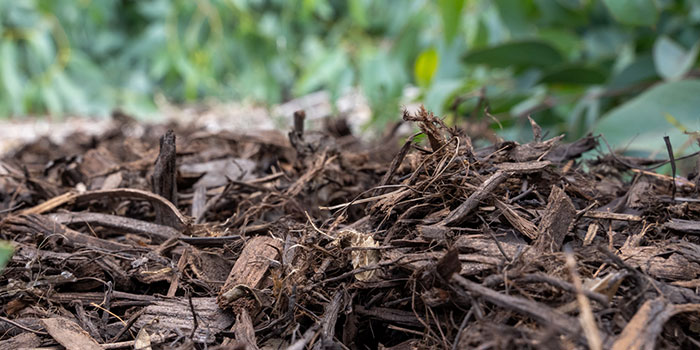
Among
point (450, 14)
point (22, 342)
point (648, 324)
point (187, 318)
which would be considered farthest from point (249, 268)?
point (450, 14)

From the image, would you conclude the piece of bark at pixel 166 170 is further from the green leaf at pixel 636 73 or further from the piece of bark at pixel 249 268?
the green leaf at pixel 636 73

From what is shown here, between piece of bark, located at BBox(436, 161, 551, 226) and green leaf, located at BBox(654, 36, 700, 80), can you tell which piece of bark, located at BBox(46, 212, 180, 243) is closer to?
piece of bark, located at BBox(436, 161, 551, 226)

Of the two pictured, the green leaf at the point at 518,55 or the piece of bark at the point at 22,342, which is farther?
the green leaf at the point at 518,55

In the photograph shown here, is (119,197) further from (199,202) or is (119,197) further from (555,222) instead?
(555,222)

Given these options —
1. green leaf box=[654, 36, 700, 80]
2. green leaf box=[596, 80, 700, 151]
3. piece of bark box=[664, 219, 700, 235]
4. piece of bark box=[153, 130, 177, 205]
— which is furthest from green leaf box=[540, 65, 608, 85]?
piece of bark box=[153, 130, 177, 205]

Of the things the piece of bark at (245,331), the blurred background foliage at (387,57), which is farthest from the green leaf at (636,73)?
the piece of bark at (245,331)

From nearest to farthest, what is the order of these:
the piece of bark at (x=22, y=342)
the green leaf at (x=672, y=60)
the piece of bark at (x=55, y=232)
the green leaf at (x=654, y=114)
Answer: the piece of bark at (x=22, y=342) → the piece of bark at (x=55, y=232) → the green leaf at (x=654, y=114) → the green leaf at (x=672, y=60)

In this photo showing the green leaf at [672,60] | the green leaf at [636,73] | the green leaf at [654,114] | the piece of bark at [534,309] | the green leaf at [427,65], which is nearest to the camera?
the piece of bark at [534,309]

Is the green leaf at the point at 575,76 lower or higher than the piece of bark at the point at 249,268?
higher
